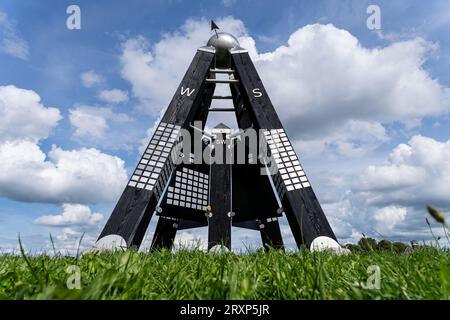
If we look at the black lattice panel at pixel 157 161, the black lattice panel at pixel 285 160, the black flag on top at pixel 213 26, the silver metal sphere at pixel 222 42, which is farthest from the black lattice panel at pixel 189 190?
the black flag on top at pixel 213 26

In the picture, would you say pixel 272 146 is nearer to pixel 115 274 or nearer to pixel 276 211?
pixel 276 211

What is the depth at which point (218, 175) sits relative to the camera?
37.7 feet

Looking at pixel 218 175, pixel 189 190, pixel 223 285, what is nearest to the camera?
pixel 223 285

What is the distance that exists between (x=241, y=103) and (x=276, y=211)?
144 inches

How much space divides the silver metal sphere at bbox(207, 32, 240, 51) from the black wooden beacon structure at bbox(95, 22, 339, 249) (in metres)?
0.03

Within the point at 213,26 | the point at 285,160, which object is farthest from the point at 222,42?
the point at 285,160

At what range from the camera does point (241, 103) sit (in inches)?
475

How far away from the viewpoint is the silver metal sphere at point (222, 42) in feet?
35.3

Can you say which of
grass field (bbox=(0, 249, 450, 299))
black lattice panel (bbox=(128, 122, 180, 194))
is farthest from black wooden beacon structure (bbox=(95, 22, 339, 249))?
grass field (bbox=(0, 249, 450, 299))

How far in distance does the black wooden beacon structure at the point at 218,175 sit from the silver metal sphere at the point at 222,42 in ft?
0.09

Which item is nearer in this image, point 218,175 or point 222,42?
point 222,42

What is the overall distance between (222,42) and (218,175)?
3.89m

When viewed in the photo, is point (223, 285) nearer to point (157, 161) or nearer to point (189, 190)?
point (157, 161)
